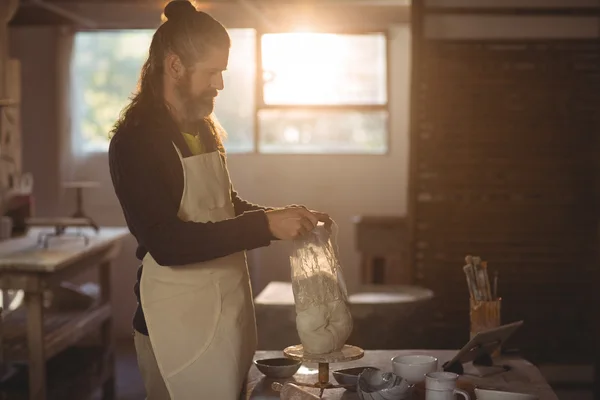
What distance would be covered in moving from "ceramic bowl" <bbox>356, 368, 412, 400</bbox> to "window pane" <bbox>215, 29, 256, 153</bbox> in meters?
4.99

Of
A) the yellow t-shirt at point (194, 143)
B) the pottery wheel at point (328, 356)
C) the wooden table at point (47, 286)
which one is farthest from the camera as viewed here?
the wooden table at point (47, 286)

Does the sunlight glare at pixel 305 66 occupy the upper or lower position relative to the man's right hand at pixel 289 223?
upper

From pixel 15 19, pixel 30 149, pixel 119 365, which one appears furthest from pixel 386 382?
pixel 30 149

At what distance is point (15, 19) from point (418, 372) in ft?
15.7

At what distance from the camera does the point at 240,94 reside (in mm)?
6895

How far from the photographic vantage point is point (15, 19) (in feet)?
19.2

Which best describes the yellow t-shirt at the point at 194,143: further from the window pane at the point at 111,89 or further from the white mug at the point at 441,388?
the window pane at the point at 111,89

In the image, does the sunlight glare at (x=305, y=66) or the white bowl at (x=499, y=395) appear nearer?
the white bowl at (x=499, y=395)

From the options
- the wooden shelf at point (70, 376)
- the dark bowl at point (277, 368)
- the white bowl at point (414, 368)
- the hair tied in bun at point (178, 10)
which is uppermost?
the hair tied in bun at point (178, 10)

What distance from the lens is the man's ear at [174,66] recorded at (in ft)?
6.90

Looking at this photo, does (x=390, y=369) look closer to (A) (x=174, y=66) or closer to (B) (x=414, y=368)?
(B) (x=414, y=368)

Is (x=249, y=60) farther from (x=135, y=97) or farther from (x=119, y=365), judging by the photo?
(x=135, y=97)

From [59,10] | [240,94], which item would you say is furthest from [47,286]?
[240,94]

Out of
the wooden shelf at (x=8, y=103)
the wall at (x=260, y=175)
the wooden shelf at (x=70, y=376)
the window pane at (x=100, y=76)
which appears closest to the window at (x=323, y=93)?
the wall at (x=260, y=175)
